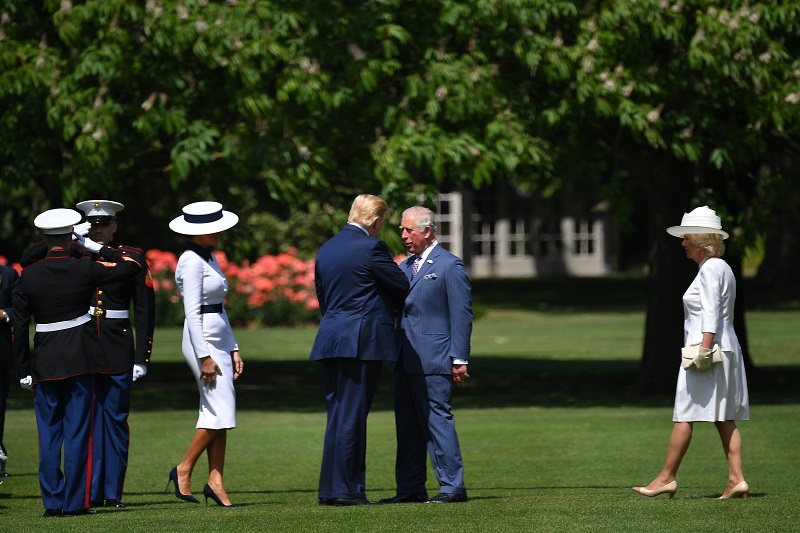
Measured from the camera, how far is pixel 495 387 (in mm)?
20188

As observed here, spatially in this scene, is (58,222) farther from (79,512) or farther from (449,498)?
(449,498)

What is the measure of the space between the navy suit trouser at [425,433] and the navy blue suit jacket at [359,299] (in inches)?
13.9

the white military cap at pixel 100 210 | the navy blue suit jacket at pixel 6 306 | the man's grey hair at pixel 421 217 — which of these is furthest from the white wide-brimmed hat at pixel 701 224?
the navy blue suit jacket at pixel 6 306

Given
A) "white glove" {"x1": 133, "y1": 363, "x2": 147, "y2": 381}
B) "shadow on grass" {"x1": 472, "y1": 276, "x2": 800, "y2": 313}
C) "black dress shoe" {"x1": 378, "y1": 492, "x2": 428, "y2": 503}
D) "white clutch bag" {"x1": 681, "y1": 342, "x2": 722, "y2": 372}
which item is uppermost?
"white clutch bag" {"x1": 681, "y1": 342, "x2": 722, "y2": 372}

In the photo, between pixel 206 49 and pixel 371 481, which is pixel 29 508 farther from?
pixel 206 49

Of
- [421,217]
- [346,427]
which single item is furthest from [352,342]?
[421,217]

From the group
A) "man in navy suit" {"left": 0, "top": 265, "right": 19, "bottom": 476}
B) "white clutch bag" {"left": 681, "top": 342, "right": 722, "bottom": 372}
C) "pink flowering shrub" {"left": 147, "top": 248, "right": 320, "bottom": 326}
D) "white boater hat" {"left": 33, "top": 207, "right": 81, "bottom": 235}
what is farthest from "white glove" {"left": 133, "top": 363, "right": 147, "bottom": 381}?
"pink flowering shrub" {"left": 147, "top": 248, "right": 320, "bottom": 326}

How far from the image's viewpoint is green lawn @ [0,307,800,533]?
855cm

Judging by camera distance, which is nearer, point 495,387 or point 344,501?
point 344,501

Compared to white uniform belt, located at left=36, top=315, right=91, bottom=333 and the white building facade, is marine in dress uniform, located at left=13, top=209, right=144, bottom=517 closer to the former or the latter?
white uniform belt, located at left=36, top=315, right=91, bottom=333

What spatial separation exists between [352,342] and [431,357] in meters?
0.57

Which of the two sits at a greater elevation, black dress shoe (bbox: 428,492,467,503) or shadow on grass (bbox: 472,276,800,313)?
black dress shoe (bbox: 428,492,467,503)

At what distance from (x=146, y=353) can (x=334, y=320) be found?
1383mm

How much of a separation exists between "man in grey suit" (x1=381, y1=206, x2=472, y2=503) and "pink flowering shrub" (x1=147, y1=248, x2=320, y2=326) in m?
23.4
